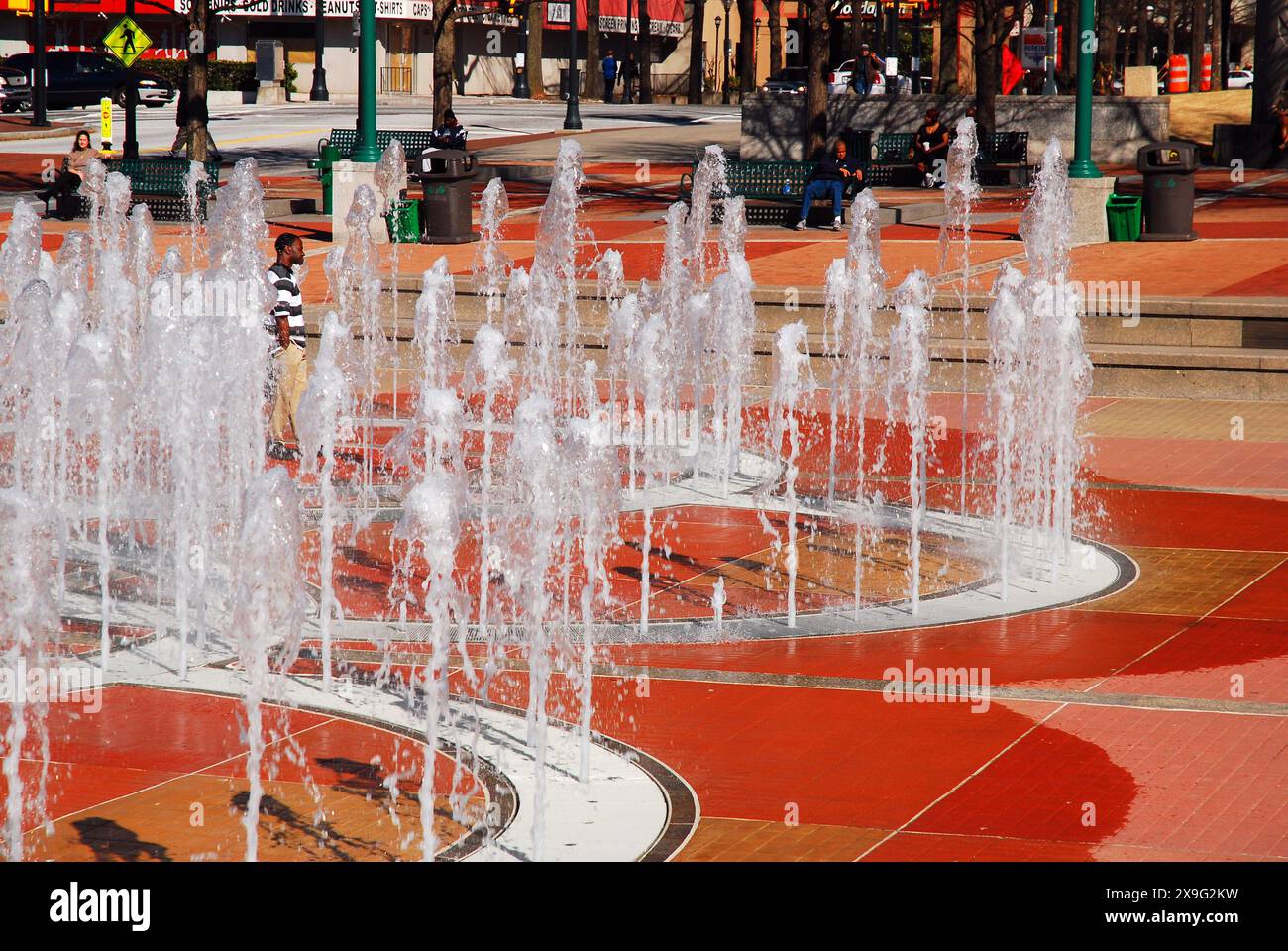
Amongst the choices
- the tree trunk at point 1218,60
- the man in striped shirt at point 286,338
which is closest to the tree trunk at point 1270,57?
the man in striped shirt at point 286,338

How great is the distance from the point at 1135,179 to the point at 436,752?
23548mm

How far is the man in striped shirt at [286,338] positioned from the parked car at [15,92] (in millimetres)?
38686

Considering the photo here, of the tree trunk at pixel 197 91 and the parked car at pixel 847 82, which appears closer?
the tree trunk at pixel 197 91

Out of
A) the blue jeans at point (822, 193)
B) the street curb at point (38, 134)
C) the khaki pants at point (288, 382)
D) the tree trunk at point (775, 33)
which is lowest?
the khaki pants at point (288, 382)

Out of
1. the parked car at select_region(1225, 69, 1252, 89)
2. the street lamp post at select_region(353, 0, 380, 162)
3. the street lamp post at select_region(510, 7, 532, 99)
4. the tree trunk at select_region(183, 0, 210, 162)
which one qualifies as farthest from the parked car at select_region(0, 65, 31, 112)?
the parked car at select_region(1225, 69, 1252, 89)

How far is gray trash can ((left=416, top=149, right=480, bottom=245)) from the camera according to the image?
2178cm

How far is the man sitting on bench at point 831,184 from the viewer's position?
22.8m

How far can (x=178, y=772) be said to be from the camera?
6648 mm

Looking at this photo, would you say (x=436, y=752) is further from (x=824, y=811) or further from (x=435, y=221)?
(x=435, y=221)

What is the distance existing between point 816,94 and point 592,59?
33.0m

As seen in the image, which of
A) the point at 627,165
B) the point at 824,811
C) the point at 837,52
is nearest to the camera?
the point at 824,811

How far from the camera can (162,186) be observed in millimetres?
25188

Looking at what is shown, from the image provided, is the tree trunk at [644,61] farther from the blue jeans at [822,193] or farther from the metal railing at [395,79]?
the blue jeans at [822,193]
